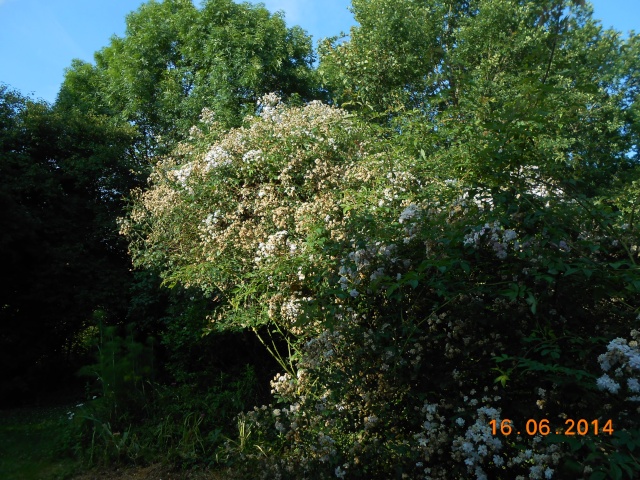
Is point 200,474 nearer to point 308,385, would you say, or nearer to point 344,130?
point 308,385

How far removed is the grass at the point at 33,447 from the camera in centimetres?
536

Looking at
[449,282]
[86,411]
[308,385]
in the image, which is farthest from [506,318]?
[86,411]

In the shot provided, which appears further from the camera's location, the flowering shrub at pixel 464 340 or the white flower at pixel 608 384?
the flowering shrub at pixel 464 340

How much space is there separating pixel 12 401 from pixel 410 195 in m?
8.13

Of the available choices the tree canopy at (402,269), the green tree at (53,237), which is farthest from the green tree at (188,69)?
the tree canopy at (402,269)

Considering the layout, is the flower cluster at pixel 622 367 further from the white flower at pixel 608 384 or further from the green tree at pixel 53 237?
the green tree at pixel 53 237

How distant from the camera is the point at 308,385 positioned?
415 cm

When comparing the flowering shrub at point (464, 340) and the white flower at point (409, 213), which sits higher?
the white flower at point (409, 213)
